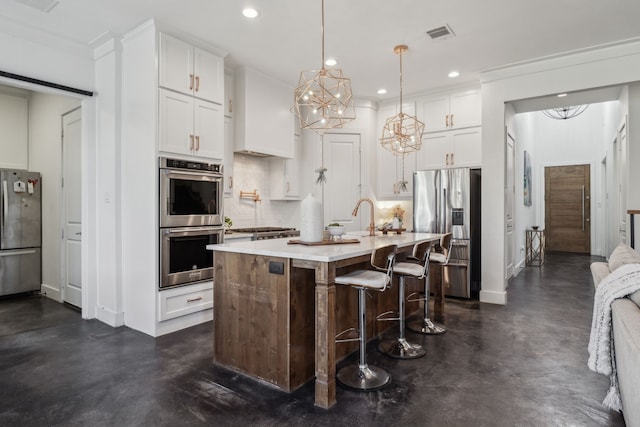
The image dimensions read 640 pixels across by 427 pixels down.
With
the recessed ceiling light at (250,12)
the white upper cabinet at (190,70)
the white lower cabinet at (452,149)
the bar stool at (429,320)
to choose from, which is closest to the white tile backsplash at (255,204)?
the white upper cabinet at (190,70)

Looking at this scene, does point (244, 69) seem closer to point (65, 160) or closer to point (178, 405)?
point (65, 160)

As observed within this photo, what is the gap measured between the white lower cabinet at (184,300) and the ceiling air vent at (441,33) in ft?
11.2

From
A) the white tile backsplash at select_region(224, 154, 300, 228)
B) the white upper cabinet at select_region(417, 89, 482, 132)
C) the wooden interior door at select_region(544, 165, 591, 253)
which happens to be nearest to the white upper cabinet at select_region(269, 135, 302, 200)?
the white tile backsplash at select_region(224, 154, 300, 228)

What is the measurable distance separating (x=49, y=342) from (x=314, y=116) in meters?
4.28

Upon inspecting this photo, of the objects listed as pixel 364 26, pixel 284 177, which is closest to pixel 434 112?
pixel 364 26

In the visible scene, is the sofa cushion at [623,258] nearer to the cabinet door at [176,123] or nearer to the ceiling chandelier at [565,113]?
the cabinet door at [176,123]

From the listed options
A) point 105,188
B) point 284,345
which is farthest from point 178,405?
point 105,188

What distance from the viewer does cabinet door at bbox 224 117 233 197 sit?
4.42 m

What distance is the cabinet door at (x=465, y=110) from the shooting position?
4.97 meters

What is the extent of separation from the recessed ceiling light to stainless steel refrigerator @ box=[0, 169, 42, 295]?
3798 mm

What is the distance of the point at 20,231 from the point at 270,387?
176 inches

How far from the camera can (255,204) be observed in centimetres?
514

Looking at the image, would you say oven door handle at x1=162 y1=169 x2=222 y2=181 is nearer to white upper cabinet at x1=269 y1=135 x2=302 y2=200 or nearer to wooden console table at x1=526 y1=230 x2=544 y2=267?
white upper cabinet at x1=269 y1=135 x2=302 y2=200

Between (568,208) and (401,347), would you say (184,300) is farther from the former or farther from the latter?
(568,208)
